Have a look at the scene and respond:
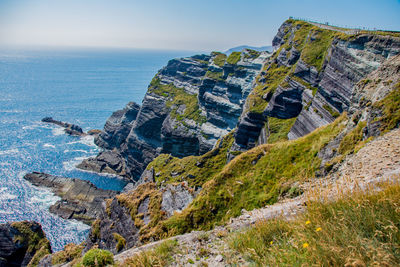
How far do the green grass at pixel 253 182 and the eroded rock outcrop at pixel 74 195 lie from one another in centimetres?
4633

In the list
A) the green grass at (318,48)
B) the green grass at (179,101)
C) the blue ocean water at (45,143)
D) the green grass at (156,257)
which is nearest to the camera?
the green grass at (156,257)

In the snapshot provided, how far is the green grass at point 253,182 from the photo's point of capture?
570 inches

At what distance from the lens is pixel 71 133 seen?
108m

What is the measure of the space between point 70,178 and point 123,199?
198ft

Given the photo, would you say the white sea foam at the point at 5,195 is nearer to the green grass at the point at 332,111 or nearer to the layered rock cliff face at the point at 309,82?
the layered rock cliff face at the point at 309,82

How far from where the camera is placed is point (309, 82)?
44188 millimetres

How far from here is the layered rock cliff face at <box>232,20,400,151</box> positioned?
3119 centimetres

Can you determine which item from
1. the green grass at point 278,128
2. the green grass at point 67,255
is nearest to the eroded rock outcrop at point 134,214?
the green grass at point 67,255

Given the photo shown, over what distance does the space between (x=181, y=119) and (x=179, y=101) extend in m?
12.5

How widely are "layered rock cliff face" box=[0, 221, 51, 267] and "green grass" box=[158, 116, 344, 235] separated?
115ft

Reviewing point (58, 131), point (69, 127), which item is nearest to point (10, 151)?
point (58, 131)

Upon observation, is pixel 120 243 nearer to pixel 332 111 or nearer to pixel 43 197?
pixel 332 111

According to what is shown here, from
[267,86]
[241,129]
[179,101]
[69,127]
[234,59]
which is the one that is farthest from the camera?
[69,127]

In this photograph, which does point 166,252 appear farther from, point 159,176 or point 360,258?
point 159,176
